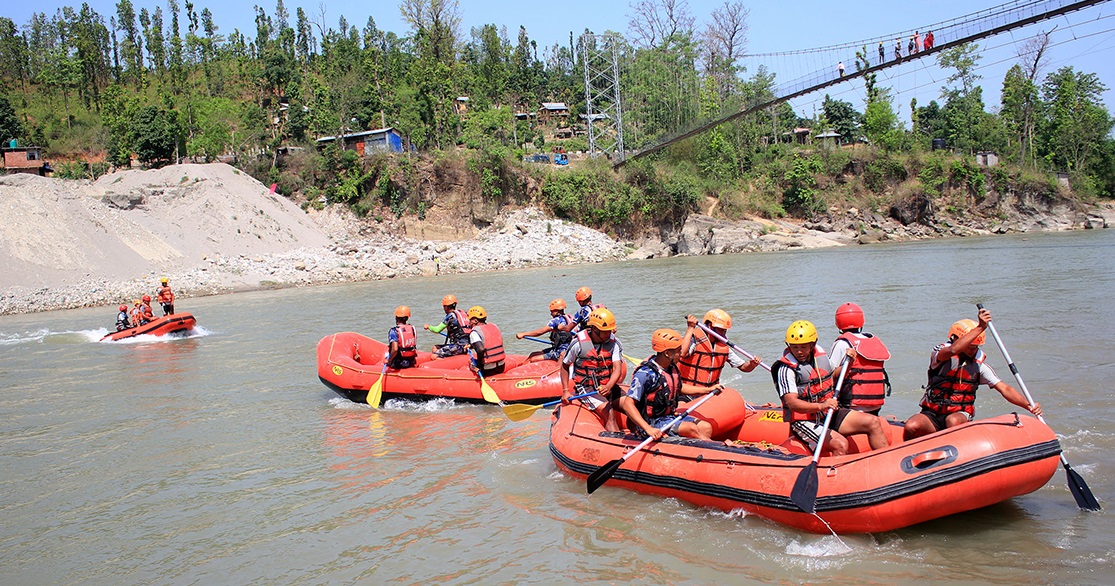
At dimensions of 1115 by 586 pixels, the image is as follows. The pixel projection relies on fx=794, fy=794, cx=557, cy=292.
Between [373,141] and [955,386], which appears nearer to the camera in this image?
[955,386]

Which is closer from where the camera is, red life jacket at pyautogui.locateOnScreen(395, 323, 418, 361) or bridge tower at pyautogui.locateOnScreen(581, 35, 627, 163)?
red life jacket at pyautogui.locateOnScreen(395, 323, 418, 361)

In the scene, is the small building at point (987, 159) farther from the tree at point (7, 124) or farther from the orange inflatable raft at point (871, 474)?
the tree at point (7, 124)

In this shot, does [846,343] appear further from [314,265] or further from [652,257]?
[652,257]

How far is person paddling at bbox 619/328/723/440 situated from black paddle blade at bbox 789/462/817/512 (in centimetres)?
112

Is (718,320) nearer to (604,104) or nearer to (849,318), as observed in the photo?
(849,318)

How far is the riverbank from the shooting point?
1070 inches

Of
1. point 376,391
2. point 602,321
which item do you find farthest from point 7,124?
point 602,321

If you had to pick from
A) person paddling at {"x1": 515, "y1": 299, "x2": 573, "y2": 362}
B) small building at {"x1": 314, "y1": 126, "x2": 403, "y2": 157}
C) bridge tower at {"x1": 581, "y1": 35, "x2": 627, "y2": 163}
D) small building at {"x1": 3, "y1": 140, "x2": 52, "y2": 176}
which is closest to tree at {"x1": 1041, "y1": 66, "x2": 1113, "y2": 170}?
bridge tower at {"x1": 581, "y1": 35, "x2": 627, "y2": 163}

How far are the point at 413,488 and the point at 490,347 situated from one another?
2.87 metres

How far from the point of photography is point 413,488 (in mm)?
6723

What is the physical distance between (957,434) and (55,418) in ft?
33.6

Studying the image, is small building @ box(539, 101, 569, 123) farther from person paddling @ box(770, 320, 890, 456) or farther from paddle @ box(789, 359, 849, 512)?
paddle @ box(789, 359, 849, 512)

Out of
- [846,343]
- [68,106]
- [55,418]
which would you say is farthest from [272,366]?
[68,106]

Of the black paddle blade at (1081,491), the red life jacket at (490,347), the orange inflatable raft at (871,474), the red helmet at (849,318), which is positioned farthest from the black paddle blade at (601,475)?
the red life jacket at (490,347)
